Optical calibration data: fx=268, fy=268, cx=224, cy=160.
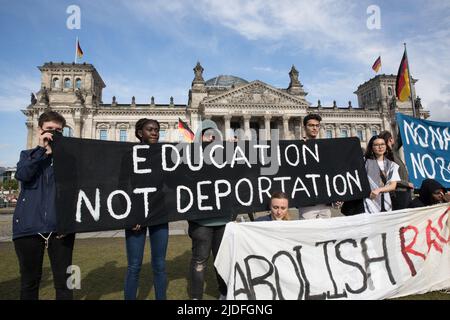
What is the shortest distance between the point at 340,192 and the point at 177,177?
2481mm

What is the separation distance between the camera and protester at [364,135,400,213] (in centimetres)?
404

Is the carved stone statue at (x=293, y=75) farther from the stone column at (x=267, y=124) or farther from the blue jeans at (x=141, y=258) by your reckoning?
the blue jeans at (x=141, y=258)

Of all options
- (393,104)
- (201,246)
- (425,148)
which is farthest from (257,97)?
(201,246)

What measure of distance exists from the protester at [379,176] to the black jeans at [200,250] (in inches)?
94.6

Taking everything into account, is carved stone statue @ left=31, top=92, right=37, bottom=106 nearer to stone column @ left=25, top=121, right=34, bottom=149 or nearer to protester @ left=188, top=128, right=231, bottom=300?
stone column @ left=25, top=121, right=34, bottom=149

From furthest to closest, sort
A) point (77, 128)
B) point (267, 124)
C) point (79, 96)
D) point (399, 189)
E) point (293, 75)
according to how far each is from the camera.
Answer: point (293, 75) < point (267, 124) < point (79, 96) < point (77, 128) < point (399, 189)

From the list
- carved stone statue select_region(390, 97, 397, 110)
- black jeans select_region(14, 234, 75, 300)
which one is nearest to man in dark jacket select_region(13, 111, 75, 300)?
black jeans select_region(14, 234, 75, 300)

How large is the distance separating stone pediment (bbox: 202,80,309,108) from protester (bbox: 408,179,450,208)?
136 ft

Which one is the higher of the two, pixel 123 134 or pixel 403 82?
pixel 123 134

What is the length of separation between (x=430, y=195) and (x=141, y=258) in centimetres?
435

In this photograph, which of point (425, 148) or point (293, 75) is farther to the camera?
point (293, 75)

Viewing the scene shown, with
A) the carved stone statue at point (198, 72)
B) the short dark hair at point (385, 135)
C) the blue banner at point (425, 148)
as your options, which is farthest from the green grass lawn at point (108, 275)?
the carved stone statue at point (198, 72)

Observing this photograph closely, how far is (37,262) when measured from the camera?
8.95ft

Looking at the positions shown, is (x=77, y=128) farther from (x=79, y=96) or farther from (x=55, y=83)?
(x=55, y=83)
